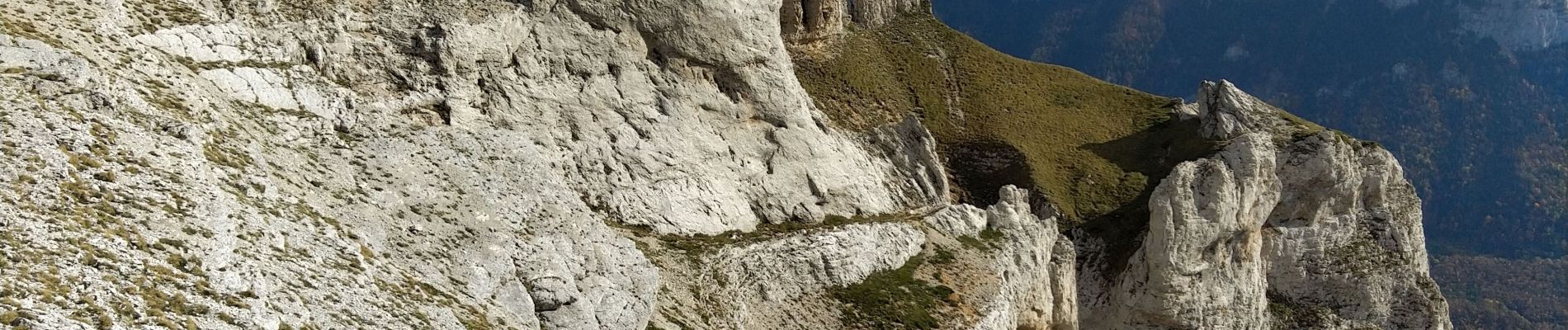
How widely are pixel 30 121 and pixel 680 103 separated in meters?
29.6

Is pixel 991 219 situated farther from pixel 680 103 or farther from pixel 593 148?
pixel 593 148

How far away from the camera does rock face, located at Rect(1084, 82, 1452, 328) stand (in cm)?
6525

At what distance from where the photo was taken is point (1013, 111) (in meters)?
78.5

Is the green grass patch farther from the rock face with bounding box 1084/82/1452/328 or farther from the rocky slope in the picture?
the rock face with bounding box 1084/82/1452/328

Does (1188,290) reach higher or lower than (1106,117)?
lower

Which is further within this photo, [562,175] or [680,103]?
[680,103]

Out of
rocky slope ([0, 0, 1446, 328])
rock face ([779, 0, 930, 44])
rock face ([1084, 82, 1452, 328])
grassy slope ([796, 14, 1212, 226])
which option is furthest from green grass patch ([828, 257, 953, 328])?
rock face ([779, 0, 930, 44])

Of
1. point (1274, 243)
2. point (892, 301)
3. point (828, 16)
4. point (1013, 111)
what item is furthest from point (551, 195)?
point (1274, 243)

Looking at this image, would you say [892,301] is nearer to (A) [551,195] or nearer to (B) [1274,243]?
(A) [551,195]

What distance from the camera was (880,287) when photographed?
48688 millimetres

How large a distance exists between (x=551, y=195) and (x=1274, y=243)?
49246mm

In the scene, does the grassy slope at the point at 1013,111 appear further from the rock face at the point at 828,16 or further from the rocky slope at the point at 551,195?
the rocky slope at the point at 551,195

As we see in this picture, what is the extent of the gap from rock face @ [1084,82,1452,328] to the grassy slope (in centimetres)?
404

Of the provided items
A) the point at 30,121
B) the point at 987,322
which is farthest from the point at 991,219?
the point at 30,121
